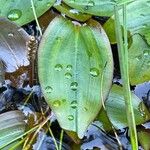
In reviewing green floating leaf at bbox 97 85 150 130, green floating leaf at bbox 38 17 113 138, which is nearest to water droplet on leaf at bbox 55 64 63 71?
green floating leaf at bbox 38 17 113 138

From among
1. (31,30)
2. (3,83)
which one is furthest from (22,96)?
(31,30)

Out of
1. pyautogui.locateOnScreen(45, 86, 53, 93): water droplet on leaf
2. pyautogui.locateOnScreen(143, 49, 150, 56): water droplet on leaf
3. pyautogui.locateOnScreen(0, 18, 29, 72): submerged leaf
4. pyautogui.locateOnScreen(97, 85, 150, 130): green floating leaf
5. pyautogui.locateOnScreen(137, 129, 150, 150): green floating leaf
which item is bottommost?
pyautogui.locateOnScreen(137, 129, 150, 150): green floating leaf

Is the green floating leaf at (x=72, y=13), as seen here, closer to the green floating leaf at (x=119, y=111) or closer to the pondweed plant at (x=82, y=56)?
the pondweed plant at (x=82, y=56)

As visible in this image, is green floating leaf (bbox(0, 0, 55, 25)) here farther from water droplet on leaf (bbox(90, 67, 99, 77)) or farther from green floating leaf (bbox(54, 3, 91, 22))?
water droplet on leaf (bbox(90, 67, 99, 77))

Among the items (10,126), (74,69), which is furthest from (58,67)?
(10,126)

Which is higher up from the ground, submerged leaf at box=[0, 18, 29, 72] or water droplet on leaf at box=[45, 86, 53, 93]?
submerged leaf at box=[0, 18, 29, 72]

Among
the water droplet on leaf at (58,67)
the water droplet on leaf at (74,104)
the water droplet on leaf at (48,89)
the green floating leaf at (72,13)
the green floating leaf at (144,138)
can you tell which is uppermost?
the green floating leaf at (72,13)

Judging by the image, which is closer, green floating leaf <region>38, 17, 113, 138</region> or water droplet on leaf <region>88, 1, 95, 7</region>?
green floating leaf <region>38, 17, 113, 138</region>

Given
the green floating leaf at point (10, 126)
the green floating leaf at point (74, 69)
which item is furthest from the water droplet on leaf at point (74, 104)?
the green floating leaf at point (10, 126)
